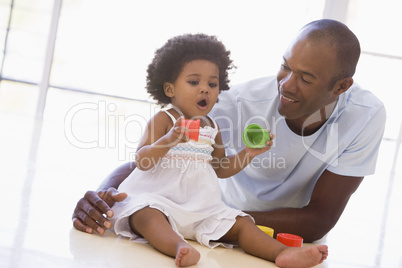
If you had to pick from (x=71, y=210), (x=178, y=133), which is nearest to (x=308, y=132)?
(x=178, y=133)

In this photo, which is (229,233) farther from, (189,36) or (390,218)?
(390,218)

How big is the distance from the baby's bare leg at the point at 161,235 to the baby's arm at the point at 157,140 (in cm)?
16

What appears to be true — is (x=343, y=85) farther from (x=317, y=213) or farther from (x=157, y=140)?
(x=157, y=140)

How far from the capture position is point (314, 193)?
2039mm

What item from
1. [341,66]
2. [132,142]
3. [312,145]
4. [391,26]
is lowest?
[132,142]

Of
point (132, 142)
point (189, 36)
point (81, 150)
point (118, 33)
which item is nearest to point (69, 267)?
point (189, 36)

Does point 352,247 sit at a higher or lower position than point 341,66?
lower

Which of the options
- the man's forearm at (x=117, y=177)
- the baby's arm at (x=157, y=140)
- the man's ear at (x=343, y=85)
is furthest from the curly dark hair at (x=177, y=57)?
the man's ear at (x=343, y=85)

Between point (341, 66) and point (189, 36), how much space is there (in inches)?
21.5

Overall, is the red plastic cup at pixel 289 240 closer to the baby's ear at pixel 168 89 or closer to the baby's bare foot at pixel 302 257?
the baby's bare foot at pixel 302 257

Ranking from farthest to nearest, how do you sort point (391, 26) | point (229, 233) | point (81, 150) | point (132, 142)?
1. point (391, 26)
2. point (132, 142)
3. point (81, 150)
4. point (229, 233)

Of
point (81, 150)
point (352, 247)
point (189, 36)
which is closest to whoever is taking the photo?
point (189, 36)

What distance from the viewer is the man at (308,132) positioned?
1964 millimetres

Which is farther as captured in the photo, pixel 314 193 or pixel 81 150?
pixel 81 150
